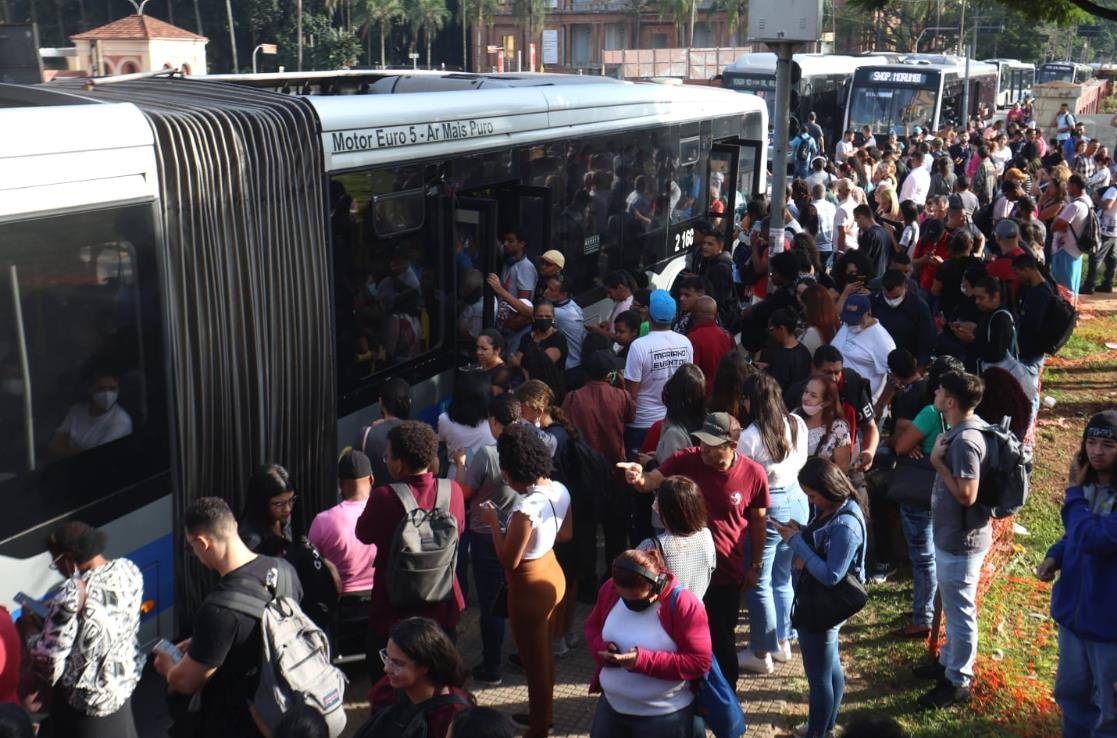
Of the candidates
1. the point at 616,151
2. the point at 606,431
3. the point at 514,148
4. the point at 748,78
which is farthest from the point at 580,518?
the point at 748,78

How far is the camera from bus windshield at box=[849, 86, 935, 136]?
31.6m

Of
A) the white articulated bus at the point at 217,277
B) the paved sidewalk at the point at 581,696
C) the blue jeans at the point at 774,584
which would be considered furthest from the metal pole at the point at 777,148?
the paved sidewalk at the point at 581,696

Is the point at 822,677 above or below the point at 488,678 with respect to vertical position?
above

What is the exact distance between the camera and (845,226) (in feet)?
45.4

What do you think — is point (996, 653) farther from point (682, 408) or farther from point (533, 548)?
point (533, 548)

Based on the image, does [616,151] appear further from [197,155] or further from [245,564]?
[245,564]

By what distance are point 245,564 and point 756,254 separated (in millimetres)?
8196

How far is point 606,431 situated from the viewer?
23.7 feet

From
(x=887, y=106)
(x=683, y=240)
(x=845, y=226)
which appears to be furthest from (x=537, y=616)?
(x=887, y=106)

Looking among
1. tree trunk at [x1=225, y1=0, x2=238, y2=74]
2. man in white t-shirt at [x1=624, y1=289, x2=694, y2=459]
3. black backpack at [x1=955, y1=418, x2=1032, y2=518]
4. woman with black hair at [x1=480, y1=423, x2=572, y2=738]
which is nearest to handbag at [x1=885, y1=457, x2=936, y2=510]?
black backpack at [x1=955, y1=418, x2=1032, y2=518]

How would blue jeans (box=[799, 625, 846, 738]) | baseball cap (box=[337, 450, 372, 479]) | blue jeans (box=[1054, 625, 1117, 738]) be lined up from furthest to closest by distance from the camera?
baseball cap (box=[337, 450, 372, 479])
blue jeans (box=[799, 625, 846, 738])
blue jeans (box=[1054, 625, 1117, 738])

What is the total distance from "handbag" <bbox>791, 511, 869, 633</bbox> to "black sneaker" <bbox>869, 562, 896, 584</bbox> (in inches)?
98.2

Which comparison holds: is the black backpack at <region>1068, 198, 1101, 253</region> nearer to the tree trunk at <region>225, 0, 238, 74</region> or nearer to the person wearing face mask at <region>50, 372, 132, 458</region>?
the person wearing face mask at <region>50, 372, 132, 458</region>

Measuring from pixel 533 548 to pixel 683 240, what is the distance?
8.85 meters
